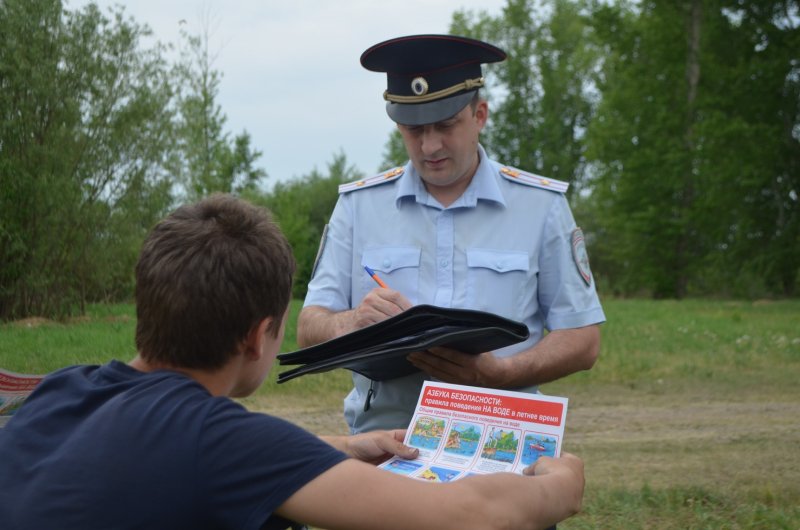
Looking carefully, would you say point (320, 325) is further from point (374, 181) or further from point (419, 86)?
point (419, 86)

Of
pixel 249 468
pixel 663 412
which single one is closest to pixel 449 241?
pixel 249 468

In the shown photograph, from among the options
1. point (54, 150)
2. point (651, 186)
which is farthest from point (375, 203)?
point (651, 186)

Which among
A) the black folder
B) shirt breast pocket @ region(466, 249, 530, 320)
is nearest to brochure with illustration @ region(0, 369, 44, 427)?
the black folder

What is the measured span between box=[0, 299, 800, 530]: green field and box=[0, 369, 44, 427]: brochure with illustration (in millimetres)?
3147

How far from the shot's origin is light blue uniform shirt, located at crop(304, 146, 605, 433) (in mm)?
2980

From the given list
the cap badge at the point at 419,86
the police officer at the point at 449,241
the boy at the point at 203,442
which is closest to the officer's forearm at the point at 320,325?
the police officer at the point at 449,241

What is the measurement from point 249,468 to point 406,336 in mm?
840

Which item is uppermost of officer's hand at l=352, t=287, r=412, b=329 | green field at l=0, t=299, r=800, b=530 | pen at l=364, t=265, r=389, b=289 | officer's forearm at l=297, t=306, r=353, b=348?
pen at l=364, t=265, r=389, b=289

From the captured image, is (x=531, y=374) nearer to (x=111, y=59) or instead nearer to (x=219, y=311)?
(x=219, y=311)

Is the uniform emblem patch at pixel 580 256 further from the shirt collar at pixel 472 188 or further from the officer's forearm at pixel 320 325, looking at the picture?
the officer's forearm at pixel 320 325

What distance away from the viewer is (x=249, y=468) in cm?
169

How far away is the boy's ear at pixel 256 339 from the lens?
1910 millimetres

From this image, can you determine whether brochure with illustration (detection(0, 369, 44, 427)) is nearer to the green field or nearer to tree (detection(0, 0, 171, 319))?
the green field

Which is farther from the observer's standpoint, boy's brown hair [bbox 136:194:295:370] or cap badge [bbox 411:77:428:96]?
cap badge [bbox 411:77:428:96]
